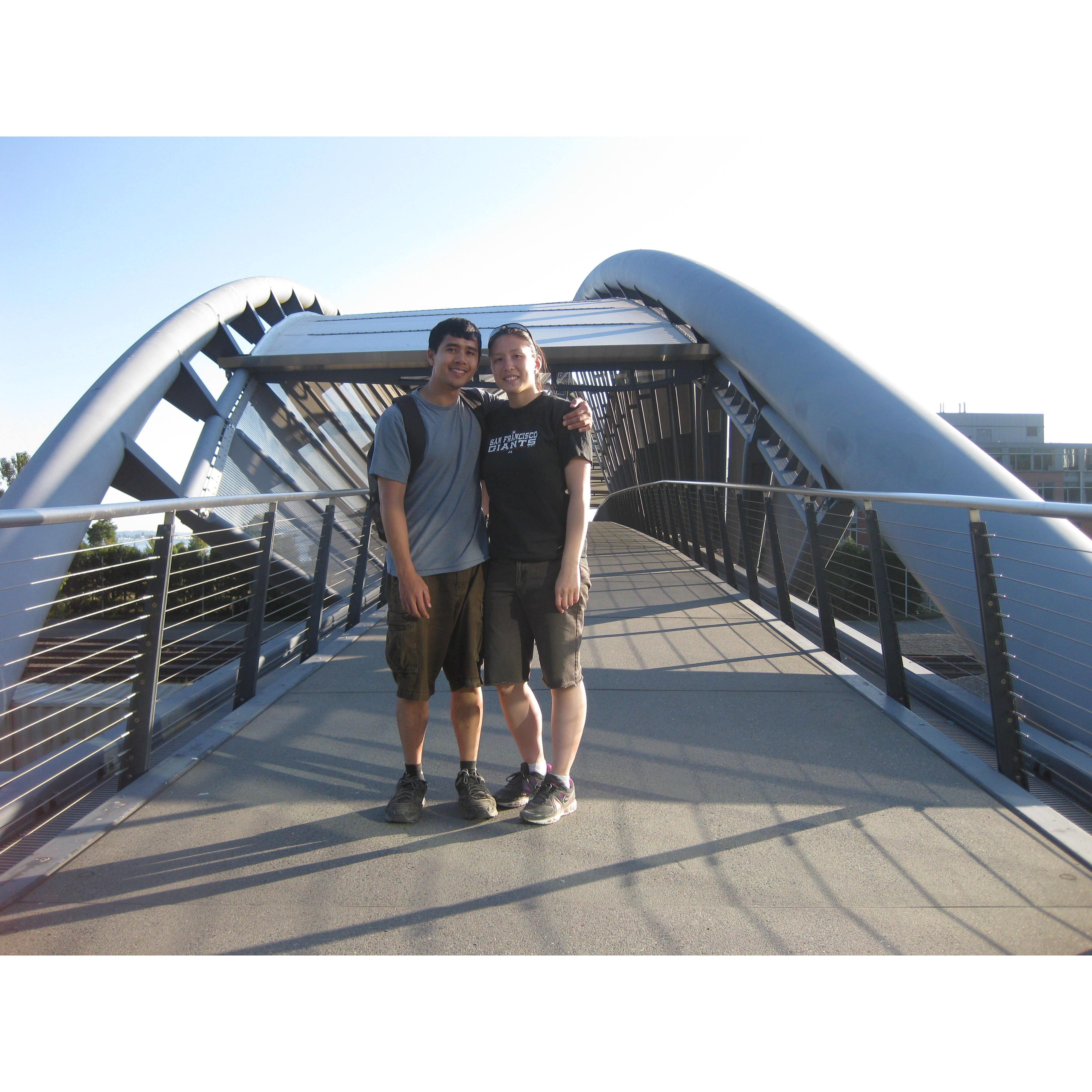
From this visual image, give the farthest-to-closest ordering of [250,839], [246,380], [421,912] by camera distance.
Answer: [246,380], [250,839], [421,912]

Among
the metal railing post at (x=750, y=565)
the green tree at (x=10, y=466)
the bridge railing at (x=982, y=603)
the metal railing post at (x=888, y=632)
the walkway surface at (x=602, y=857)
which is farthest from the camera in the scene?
the green tree at (x=10, y=466)

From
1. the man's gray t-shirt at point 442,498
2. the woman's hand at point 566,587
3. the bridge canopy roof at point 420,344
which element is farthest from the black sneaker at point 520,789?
the bridge canopy roof at point 420,344

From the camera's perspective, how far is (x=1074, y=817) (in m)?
2.82

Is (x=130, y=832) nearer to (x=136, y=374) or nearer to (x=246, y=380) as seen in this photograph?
(x=136, y=374)

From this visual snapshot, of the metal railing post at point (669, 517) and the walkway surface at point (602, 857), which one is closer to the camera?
the walkway surface at point (602, 857)

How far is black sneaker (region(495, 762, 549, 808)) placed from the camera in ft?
9.66

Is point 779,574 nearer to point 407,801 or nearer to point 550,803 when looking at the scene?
point 550,803

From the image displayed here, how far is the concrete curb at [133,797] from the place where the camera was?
7.96ft

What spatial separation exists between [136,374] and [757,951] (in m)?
10.9

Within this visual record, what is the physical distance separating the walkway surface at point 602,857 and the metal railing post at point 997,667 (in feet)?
0.75

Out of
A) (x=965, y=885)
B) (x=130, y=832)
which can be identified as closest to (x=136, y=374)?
(x=130, y=832)

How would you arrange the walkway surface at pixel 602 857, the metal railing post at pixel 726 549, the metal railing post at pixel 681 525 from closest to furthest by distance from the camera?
the walkway surface at pixel 602 857, the metal railing post at pixel 726 549, the metal railing post at pixel 681 525

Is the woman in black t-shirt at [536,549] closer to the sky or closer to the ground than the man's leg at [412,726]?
closer to the sky

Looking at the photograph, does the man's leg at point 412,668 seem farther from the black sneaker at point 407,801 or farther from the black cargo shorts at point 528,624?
the black cargo shorts at point 528,624
